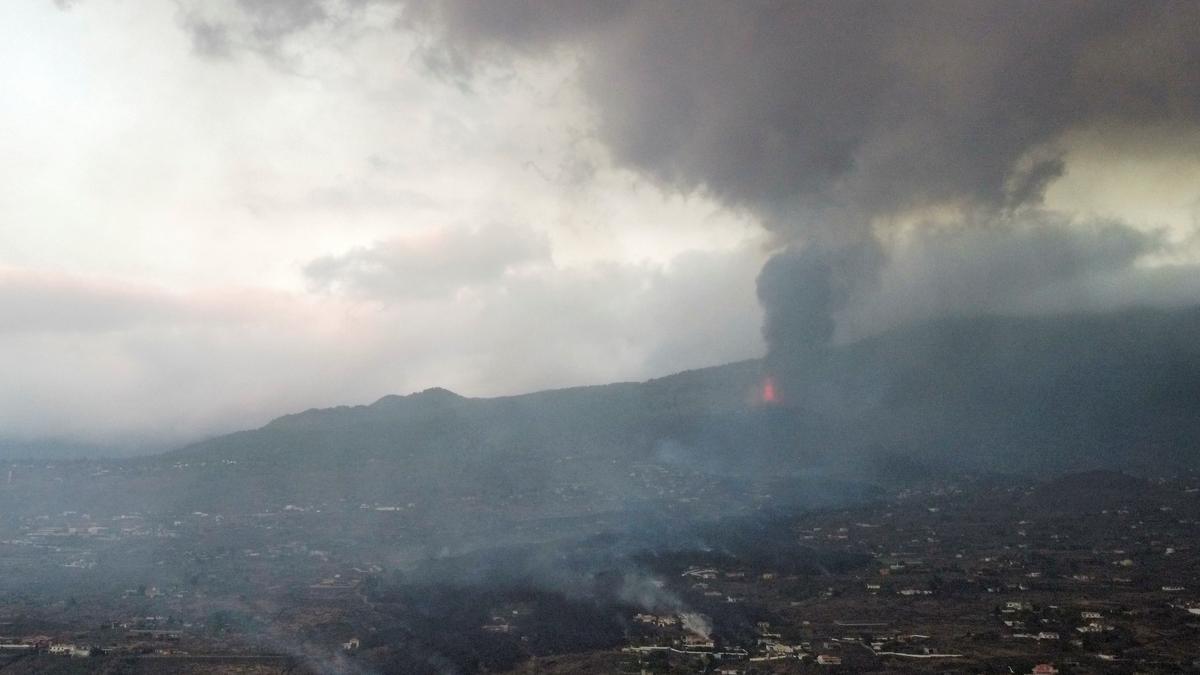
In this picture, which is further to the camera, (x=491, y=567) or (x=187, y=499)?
(x=187, y=499)

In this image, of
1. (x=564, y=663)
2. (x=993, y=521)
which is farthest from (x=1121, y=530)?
(x=564, y=663)

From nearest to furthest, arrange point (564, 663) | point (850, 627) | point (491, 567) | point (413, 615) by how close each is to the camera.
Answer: point (564, 663), point (850, 627), point (413, 615), point (491, 567)

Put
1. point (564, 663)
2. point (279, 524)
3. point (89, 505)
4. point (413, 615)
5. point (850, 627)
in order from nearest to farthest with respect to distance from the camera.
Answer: point (564, 663), point (850, 627), point (413, 615), point (279, 524), point (89, 505)

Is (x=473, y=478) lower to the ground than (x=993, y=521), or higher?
higher

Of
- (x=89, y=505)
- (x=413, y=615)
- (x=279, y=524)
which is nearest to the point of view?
(x=413, y=615)

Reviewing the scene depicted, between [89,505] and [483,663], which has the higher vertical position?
[89,505]

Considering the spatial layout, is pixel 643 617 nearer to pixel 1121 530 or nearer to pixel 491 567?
pixel 491 567

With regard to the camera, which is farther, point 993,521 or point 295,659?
point 993,521

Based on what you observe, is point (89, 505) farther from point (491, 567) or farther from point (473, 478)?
point (491, 567)

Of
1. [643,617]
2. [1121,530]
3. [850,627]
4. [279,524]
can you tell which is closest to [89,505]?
[279,524]
